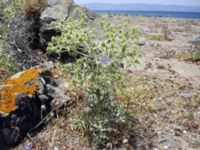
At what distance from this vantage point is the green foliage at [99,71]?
5473mm

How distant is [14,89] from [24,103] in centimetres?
28

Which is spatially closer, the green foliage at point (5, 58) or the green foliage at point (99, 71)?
the green foliage at point (99, 71)

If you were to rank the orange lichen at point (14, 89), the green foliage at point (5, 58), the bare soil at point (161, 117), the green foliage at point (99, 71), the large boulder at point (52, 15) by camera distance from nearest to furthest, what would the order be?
the green foliage at point (99, 71), the orange lichen at point (14, 89), the bare soil at point (161, 117), the green foliage at point (5, 58), the large boulder at point (52, 15)

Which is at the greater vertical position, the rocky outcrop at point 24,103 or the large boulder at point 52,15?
the large boulder at point 52,15

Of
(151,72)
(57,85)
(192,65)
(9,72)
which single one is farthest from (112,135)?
(192,65)

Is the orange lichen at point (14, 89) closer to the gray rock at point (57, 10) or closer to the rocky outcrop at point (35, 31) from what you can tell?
the rocky outcrop at point (35, 31)

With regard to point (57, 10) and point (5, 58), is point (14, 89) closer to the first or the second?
point (5, 58)

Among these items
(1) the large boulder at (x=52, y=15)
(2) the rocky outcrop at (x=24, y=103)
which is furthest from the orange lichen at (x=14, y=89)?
(1) the large boulder at (x=52, y=15)

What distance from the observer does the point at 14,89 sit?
5.82 meters

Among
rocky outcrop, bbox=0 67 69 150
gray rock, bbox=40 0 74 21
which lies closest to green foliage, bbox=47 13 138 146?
rocky outcrop, bbox=0 67 69 150

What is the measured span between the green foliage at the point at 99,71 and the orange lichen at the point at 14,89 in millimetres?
693

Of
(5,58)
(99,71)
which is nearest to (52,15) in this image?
(5,58)

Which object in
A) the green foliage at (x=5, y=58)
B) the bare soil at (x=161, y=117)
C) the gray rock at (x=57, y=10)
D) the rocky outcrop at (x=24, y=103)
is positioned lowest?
the bare soil at (x=161, y=117)

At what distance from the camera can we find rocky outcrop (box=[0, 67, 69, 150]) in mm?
5520
